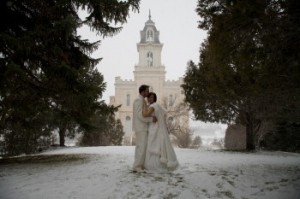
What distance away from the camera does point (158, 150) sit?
635 cm

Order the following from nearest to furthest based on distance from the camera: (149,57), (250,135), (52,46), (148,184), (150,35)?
(148,184), (52,46), (250,135), (149,57), (150,35)

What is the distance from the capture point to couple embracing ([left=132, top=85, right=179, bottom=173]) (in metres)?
6.34

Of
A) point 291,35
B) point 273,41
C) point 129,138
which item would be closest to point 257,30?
point 273,41

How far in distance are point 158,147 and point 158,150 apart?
0.21ft

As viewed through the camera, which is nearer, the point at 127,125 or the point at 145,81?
the point at 145,81

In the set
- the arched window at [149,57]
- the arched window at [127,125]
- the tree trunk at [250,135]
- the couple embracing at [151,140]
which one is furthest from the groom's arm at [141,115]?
the arched window at [149,57]

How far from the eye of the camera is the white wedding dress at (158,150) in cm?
633

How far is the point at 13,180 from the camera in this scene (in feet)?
19.4

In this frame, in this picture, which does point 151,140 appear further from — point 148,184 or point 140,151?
point 148,184

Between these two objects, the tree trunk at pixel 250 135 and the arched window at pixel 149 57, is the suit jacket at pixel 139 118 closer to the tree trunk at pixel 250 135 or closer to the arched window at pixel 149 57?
the tree trunk at pixel 250 135

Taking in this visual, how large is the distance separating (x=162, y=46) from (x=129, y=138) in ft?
57.8

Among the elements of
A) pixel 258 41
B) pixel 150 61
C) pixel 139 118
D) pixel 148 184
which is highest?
pixel 150 61

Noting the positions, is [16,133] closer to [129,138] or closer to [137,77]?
[129,138]

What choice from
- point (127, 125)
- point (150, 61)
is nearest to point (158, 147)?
point (127, 125)
